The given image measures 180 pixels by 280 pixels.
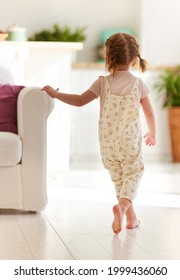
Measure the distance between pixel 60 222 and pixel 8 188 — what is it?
40cm

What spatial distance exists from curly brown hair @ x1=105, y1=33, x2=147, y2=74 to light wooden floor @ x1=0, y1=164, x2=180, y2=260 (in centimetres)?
84

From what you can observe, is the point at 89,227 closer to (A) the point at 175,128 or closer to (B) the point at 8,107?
(B) the point at 8,107

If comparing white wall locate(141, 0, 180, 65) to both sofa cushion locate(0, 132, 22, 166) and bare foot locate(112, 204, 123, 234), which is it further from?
bare foot locate(112, 204, 123, 234)

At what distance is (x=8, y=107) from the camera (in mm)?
4406

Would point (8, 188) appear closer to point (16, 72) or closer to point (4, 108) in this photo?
point (4, 108)

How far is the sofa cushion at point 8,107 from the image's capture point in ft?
14.4

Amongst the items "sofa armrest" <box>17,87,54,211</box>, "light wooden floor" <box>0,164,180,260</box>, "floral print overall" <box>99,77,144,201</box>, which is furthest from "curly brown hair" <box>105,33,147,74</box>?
"light wooden floor" <box>0,164,180,260</box>

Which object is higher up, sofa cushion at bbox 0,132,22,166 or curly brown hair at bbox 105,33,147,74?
curly brown hair at bbox 105,33,147,74

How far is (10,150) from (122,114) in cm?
74

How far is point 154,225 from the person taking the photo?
394 cm

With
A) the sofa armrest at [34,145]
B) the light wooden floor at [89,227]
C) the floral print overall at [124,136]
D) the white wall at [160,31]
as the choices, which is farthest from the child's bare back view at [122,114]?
the white wall at [160,31]

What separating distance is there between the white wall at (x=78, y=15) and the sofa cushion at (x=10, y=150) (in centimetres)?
325

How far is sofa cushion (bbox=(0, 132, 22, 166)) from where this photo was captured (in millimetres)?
4113
